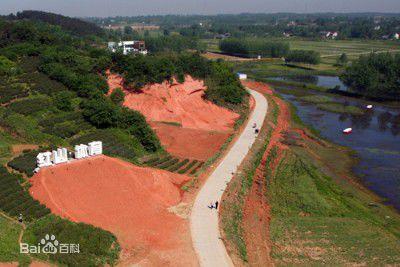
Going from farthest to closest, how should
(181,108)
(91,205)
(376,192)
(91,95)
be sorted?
(181,108) → (91,95) → (376,192) → (91,205)

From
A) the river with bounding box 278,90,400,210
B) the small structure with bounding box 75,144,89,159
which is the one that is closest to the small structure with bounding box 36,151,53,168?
the small structure with bounding box 75,144,89,159

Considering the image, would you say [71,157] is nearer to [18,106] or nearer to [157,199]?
[157,199]

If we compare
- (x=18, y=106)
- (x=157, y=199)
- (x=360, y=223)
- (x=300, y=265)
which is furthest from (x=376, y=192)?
(x=18, y=106)

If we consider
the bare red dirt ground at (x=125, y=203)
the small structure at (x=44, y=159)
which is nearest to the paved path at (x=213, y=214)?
the bare red dirt ground at (x=125, y=203)

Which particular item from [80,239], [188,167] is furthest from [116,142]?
[80,239]

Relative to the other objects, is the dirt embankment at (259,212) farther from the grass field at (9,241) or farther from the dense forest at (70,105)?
the grass field at (9,241)

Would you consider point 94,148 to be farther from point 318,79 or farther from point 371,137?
point 318,79
